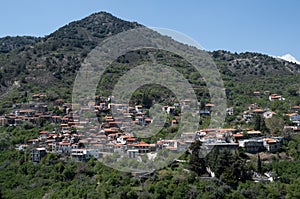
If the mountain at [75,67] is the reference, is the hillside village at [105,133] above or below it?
below

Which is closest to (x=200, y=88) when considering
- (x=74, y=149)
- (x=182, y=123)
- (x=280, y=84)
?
(x=280, y=84)

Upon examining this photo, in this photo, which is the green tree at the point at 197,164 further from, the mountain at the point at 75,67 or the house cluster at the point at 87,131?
the mountain at the point at 75,67

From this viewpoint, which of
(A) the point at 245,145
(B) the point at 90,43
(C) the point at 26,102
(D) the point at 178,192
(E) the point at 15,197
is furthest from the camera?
(B) the point at 90,43

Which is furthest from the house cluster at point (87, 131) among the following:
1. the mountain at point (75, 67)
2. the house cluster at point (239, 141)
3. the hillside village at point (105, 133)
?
the mountain at point (75, 67)

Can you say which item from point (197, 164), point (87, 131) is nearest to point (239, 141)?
point (197, 164)

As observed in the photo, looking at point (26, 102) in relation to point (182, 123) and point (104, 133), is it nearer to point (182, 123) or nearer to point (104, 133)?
point (104, 133)

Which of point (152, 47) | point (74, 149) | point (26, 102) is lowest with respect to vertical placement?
point (74, 149)
